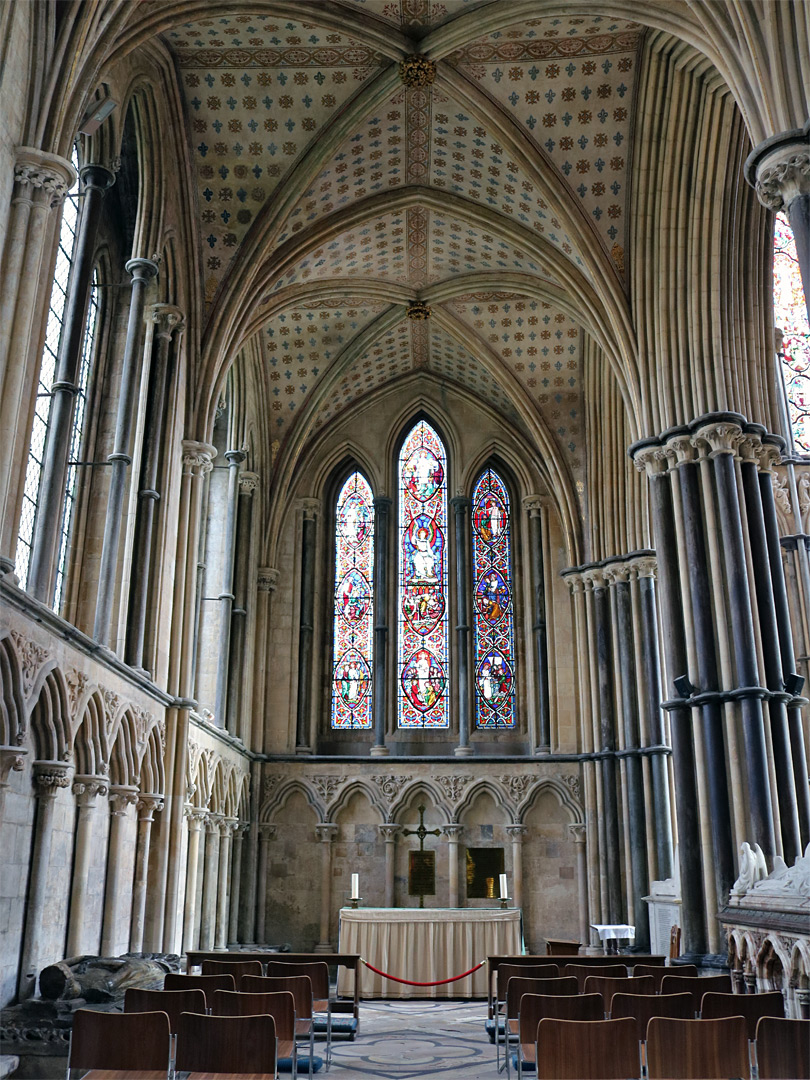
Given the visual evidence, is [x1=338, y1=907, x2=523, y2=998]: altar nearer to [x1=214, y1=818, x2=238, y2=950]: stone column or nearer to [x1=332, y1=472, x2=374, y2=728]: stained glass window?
[x1=214, y1=818, x2=238, y2=950]: stone column

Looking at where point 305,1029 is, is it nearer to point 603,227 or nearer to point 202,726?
point 202,726

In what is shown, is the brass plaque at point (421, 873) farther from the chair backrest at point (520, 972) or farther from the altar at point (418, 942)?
the chair backrest at point (520, 972)

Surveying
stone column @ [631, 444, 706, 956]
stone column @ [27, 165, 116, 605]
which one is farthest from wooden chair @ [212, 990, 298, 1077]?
stone column @ [631, 444, 706, 956]

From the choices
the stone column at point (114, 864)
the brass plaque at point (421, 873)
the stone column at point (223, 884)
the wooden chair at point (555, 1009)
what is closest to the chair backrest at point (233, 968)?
the wooden chair at point (555, 1009)

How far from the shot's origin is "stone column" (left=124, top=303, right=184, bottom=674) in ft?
42.8

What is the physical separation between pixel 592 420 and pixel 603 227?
5613 millimetres

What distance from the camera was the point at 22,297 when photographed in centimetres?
903

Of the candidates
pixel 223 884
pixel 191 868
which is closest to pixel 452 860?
pixel 223 884

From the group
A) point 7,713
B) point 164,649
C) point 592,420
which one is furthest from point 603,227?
point 7,713

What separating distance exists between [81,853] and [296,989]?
4322 millimetres

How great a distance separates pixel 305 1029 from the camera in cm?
732

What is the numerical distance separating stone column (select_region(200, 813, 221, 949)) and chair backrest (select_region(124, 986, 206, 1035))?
11.0m

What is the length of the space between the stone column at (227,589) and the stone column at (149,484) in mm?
4755

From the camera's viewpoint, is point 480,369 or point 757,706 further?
point 480,369
